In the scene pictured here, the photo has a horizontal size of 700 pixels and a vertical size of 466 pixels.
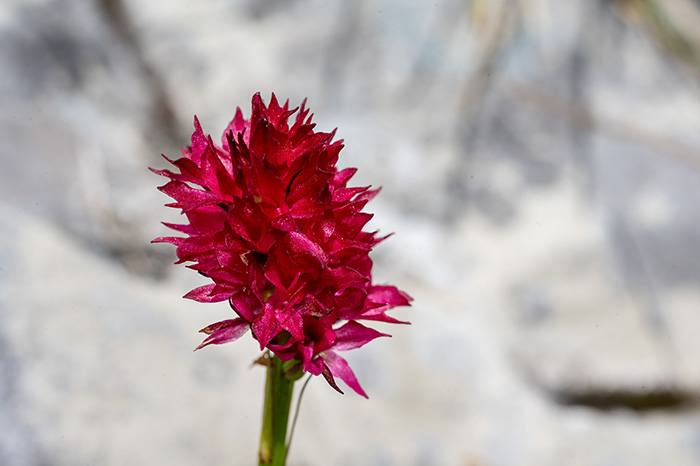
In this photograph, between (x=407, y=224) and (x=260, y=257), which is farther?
(x=407, y=224)

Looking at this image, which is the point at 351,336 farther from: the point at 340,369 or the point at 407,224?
the point at 407,224

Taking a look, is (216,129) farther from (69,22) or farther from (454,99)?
(454,99)

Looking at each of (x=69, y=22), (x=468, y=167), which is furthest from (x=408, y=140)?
(x=69, y=22)

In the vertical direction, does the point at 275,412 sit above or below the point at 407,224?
below

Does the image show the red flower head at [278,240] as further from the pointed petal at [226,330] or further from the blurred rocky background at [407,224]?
the blurred rocky background at [407,224]

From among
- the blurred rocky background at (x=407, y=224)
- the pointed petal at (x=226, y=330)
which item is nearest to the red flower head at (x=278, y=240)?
the pointed petal at (x=226, y=330)

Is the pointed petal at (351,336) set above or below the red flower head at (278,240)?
below

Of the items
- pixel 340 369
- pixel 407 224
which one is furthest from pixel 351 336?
pixel 407 224
